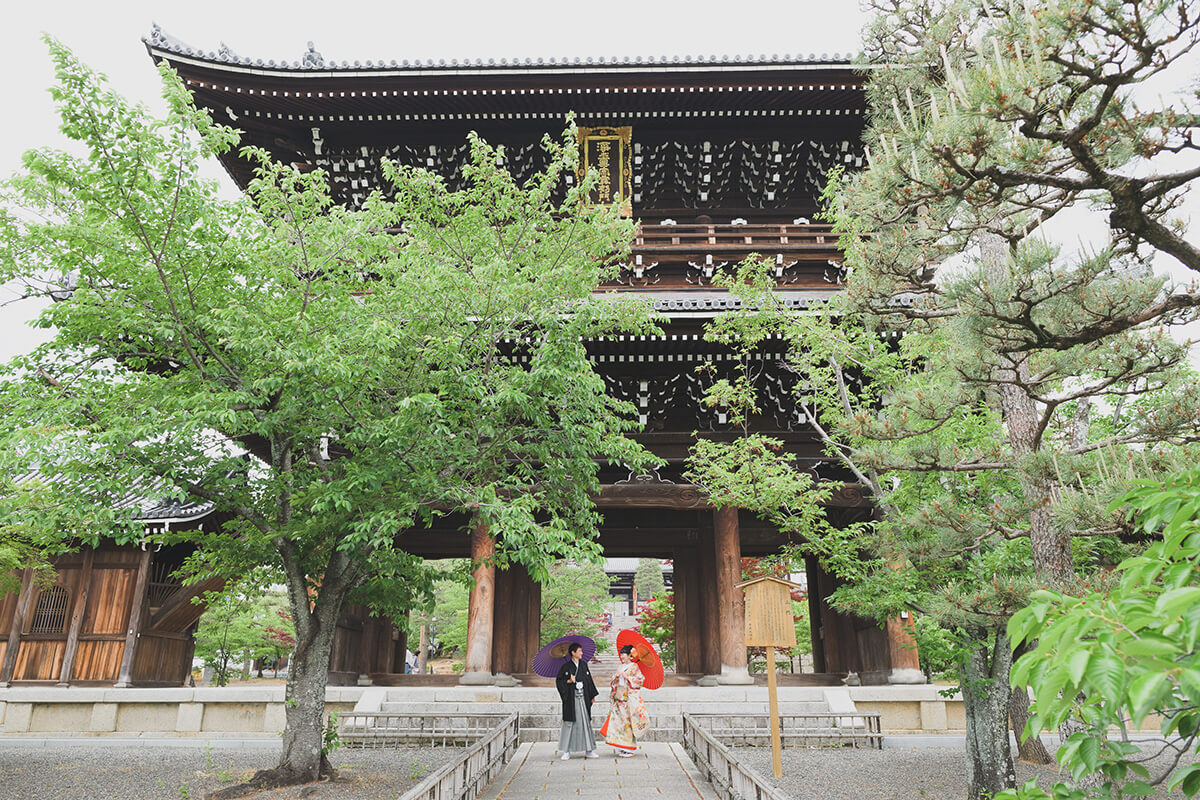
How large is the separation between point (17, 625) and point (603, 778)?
441 inches

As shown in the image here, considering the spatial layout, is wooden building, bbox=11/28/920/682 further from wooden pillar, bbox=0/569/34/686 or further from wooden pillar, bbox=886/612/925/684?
wooden pillar, bbox=0/569/34/686

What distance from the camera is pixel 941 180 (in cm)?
400

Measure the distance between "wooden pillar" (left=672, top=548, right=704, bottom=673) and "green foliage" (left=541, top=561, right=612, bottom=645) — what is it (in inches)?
362

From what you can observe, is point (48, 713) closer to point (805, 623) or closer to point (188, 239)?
point (188, 239)

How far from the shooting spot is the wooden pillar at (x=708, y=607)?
13477mm

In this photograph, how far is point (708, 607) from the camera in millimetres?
14086

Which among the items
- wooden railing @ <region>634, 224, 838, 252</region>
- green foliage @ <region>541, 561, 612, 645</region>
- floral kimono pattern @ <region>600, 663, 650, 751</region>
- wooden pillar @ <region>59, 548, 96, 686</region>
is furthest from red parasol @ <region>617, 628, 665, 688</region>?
green foliage @ <region>541, 561, 612, 645</region>

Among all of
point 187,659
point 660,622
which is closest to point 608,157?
point 187,659

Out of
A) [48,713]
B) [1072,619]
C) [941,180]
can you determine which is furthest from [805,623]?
[1072,619]

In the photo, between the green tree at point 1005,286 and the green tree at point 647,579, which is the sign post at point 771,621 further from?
the green tree at point 647,579

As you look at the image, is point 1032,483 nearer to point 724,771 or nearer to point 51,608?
point 724,771

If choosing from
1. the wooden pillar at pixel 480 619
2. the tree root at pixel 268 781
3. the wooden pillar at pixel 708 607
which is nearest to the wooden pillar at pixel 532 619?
the wooden pillar at pixel 480 619

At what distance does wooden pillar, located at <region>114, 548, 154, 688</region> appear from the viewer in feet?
39.5

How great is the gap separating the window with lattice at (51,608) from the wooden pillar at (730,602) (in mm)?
11556
